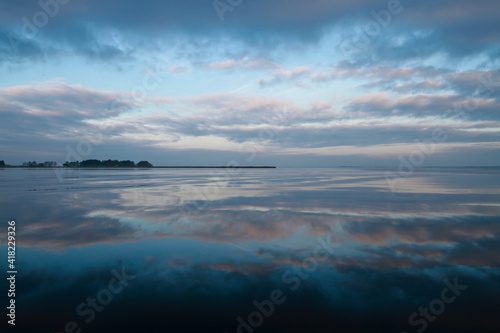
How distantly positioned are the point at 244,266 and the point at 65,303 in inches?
129

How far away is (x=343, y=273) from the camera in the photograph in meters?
5.62

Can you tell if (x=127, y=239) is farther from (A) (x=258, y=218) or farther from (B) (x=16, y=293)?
(A) (x=258, y=218)

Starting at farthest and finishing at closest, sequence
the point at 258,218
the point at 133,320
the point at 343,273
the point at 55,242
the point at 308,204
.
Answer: the point at 308,204
the point at 258,218
the point at 55,242
the point at 343,273
the point at 133,320

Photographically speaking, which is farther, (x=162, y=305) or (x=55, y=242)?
(x=55, y=242)

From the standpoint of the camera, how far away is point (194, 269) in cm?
588

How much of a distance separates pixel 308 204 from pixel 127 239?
935 centimetres

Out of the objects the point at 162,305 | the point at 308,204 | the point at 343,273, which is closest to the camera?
the point at 162,305

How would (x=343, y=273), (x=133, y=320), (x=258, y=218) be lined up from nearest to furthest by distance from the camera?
(x=133, y=320) → (x=343, y=273) → (x=258, y=218)

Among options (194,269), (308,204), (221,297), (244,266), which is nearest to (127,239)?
(194,269)

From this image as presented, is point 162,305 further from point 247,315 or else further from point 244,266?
point 244,266

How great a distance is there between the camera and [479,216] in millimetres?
11258

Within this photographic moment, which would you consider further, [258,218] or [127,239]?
[258,218]

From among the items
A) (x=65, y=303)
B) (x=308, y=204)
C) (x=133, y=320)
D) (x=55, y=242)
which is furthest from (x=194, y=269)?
(x=308, y=204)

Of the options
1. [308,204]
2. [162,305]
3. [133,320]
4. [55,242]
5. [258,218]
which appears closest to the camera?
[133,320]
